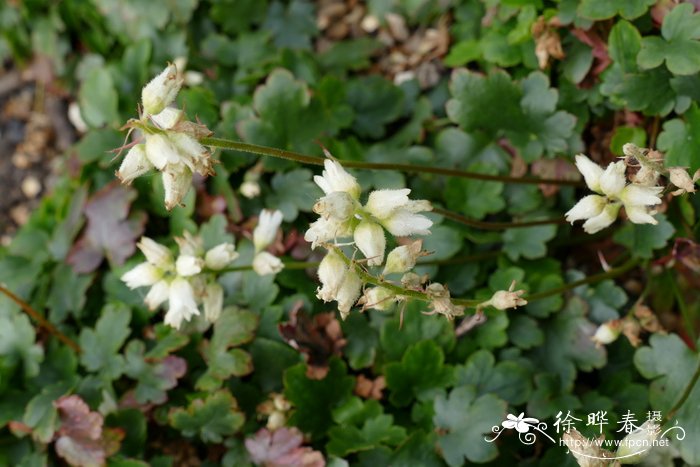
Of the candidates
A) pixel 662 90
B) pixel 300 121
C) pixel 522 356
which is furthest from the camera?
pixel 300 121

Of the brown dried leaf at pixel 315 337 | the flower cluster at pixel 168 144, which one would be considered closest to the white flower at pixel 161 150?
the flower cluster at pixel 168 144

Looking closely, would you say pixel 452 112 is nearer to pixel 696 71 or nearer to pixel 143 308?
pixel 696 71

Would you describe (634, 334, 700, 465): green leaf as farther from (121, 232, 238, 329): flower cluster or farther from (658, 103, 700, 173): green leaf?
(121, 232, 238, 329): flower cluster

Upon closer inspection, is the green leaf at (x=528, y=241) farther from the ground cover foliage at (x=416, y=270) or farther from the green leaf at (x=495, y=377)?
the green leaf at (x=495, y=377)

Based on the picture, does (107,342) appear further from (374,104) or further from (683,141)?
(683,141)

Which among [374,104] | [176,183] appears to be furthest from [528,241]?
[176,183]

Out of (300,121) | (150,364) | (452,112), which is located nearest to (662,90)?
(452,112)
